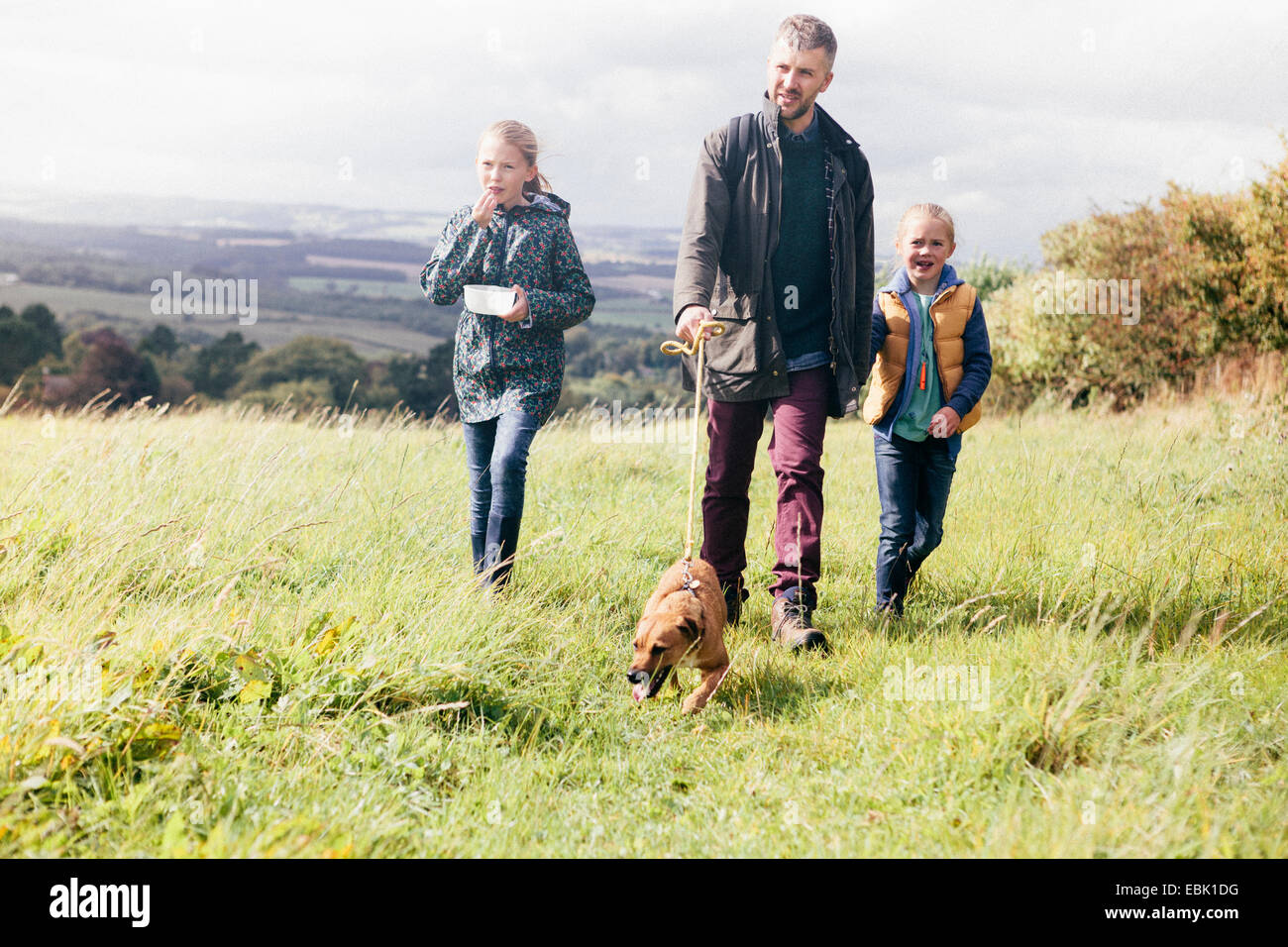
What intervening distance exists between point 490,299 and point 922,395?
2071 mm

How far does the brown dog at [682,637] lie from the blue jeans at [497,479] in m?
0.96

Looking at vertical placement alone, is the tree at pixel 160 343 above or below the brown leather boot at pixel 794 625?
above

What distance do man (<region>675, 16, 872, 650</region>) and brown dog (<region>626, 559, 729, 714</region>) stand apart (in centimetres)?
70

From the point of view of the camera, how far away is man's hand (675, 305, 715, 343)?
391cm

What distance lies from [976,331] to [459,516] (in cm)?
303

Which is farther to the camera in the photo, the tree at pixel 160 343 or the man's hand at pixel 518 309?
the tree at pixel 160 343

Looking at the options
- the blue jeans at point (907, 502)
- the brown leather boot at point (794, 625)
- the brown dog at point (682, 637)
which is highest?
the blue jeans at point (907, 502)

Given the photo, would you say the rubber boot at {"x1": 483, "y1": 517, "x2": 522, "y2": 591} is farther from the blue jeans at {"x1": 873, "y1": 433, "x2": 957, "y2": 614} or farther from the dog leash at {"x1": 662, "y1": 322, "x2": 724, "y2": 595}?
the blue jeans at {"x1": 873, "y1": 433, "x2": 957, "y2": 614}

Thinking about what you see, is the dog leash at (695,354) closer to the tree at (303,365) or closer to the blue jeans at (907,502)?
the blue jeans at (907,502)

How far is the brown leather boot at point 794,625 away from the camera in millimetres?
3951

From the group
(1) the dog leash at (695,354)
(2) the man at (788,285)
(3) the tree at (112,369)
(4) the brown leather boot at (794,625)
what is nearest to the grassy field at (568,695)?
(4) the brown leather boot at (794,625)

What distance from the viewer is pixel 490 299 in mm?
4184

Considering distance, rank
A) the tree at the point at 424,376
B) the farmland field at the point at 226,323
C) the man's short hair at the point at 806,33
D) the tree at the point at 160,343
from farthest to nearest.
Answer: the farmland field at the point at 226,323
the tree at the point at 160,343
the tree at the point at 424,376
the man's short hair at the point at 806,33
